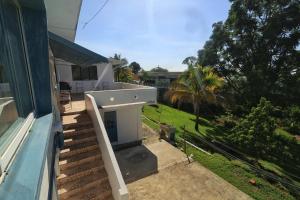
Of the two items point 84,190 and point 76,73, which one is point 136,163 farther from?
point 76,73

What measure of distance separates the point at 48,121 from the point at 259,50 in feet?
82.8

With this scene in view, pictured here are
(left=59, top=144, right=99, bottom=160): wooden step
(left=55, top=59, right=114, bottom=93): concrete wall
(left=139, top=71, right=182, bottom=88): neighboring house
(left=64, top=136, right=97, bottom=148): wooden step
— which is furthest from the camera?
(left=139, top=71, right=182, bottom=88): neighboring house

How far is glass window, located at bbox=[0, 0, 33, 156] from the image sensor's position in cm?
202

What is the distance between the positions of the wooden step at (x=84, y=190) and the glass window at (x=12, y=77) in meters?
4.15

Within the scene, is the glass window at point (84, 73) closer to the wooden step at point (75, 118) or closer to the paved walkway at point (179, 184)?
the wooden step at point (75, 118)

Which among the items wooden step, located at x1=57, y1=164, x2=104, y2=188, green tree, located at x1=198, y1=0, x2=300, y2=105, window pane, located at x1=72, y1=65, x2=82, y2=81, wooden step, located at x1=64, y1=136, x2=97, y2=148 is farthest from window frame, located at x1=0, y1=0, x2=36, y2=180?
green tree, located at x1=198, y1=0, x2=300, y2=105

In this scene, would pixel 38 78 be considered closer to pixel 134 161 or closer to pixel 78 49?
pixel 78 49

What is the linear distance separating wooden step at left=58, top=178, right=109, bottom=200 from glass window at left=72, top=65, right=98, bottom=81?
11485mm

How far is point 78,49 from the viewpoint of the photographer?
7.66 meters

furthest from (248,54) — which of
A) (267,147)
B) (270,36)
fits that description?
(267,147)

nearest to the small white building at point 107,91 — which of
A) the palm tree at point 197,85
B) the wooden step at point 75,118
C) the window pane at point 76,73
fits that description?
the window pane at point 76,73

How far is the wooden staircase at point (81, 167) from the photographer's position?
21.3 ft

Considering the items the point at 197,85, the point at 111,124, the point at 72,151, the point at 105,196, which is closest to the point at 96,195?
the point at 105,196

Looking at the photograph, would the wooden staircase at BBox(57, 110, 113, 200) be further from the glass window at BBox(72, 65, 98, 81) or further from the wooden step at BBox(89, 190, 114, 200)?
the glass window at BBox(72, 65, 98, 81)
